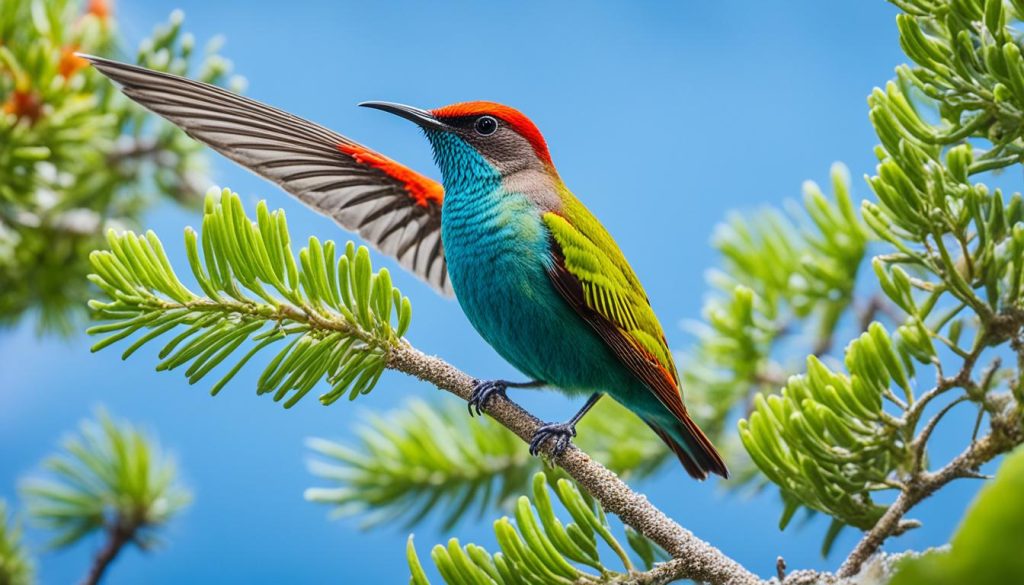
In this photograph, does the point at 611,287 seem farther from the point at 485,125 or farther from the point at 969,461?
the point at 969,461

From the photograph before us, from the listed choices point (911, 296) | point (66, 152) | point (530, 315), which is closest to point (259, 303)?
point (530, 315)

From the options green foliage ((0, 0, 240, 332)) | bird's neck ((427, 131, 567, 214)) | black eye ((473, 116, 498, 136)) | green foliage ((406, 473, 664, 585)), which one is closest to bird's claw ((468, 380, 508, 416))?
green foliage ((406, 473, 664, 585))

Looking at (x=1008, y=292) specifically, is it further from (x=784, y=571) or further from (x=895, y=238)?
(x=784, y=571)

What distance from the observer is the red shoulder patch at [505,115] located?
2.02 meters

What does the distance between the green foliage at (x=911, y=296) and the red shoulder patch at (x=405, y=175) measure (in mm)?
959

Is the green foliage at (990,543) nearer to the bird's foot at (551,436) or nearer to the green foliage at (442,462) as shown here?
the bird's foot at (551,436)

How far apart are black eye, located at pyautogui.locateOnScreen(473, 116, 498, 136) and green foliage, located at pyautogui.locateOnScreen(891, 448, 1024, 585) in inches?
64.1

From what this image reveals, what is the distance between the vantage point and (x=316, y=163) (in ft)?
6.05

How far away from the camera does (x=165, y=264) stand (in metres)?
1.25

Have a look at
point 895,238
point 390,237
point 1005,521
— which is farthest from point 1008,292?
point 390,237

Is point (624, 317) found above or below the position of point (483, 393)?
above

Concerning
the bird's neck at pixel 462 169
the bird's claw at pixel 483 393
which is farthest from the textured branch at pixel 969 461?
the bird's neck at pixel 462 169

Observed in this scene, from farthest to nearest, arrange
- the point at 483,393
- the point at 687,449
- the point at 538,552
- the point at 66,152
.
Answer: the point at 66,152
the point at 687,449
the point at 483,393
the point at 538,552

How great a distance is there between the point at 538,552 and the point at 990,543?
0.71 m
